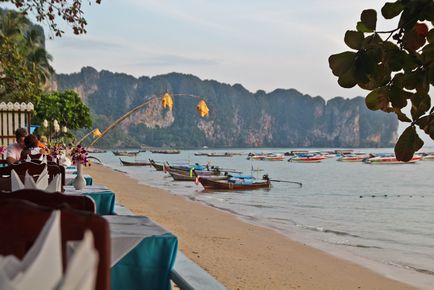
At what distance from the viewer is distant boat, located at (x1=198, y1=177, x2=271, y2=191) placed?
30969mm

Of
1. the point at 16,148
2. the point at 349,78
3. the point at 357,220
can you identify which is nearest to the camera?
the point at 349,78

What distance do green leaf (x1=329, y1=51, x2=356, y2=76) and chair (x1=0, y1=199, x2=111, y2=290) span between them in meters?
0.50

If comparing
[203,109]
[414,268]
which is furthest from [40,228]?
[414,268]

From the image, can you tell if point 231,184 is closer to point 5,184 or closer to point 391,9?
point 5,184

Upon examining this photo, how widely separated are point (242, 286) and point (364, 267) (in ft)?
13.0

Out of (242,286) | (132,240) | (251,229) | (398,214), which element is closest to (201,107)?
(242,286)

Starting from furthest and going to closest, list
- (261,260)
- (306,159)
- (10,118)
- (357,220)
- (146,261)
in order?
1. (306,159)
2. (357,220)
3. (261,260)
4. (10,118)
5. (146,261)

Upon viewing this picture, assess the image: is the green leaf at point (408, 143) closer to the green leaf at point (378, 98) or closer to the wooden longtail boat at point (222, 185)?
the green leaf at point (378, 98)

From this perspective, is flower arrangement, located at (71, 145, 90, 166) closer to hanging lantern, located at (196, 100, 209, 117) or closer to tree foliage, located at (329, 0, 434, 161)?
tree foliage, located at (329, 0, 434, 161)

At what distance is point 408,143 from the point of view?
823 millimetres

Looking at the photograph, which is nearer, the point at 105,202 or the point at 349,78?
the point at 349,78

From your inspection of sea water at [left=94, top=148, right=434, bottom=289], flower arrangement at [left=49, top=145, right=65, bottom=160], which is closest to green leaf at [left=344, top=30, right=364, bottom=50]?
flower arrangement at [left=49, top=145, right=65, bottom=160]

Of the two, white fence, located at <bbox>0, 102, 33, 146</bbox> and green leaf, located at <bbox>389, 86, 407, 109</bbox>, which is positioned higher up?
white fence, located at <bbox>0, 102, 33, 146</bbox>

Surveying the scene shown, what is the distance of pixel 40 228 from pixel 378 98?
667 mm
